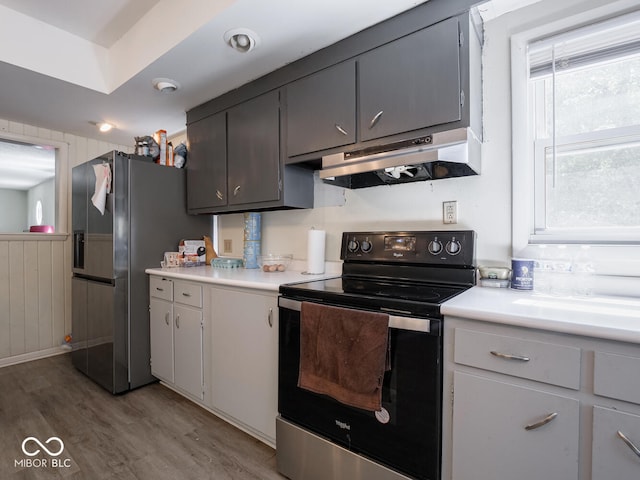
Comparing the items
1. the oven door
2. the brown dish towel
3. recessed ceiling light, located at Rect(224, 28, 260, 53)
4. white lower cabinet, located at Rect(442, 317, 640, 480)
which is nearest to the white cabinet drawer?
white lower cabinet, located at Rect(442, 317, 640, 480)

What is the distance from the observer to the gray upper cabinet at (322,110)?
1720mm

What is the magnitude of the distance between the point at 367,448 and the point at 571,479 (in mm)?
651

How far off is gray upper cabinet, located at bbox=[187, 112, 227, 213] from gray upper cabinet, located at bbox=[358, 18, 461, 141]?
1.23m

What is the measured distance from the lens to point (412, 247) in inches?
66.1

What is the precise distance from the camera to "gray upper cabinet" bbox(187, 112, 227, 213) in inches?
96.8

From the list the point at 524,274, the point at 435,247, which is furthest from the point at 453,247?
the point at 524,274

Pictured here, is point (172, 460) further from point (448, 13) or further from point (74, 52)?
point (74, 52)

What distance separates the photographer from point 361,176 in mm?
1938

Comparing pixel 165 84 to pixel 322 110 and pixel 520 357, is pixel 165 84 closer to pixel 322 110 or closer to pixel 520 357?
pixel 322 110

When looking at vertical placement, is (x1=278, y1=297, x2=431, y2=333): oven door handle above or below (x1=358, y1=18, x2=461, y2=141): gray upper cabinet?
below

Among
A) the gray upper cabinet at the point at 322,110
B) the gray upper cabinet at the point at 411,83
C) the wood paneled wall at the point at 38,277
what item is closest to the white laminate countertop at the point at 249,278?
the gray upper cabinet at the point at 322,110

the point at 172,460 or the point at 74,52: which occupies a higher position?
the point at 74,52

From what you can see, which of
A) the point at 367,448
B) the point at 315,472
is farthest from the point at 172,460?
the point at 367,448

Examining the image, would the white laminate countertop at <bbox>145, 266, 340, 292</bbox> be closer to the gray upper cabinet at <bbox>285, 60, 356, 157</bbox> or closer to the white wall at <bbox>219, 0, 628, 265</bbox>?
the white wall at <bbox>219, 0, 628, 265</bbox>
